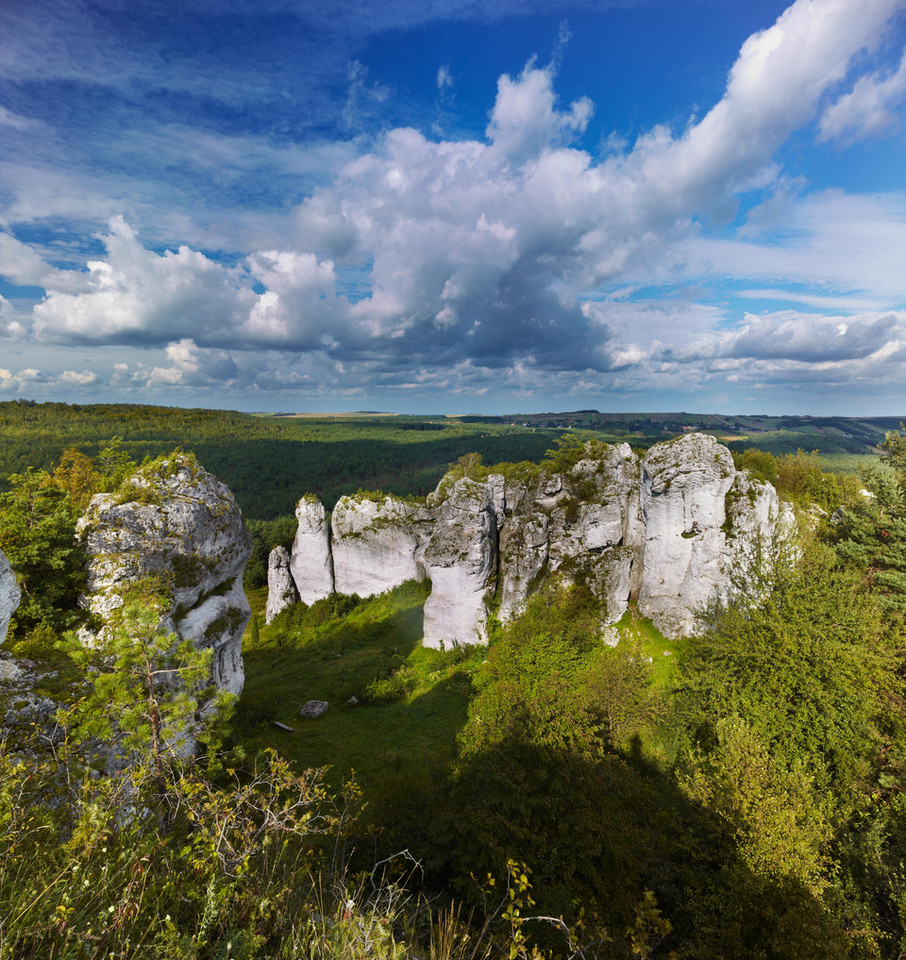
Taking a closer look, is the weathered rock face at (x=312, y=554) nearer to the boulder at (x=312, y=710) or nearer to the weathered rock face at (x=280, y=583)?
the weathered rock face at (x=280, y=583)

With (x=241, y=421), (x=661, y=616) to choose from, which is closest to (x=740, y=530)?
(x=661, y=616)

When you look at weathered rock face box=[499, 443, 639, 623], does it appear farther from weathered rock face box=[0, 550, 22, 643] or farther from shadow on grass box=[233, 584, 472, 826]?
weathered rock face box=[0, 550, 22, 643]

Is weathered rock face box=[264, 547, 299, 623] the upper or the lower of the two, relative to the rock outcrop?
lower

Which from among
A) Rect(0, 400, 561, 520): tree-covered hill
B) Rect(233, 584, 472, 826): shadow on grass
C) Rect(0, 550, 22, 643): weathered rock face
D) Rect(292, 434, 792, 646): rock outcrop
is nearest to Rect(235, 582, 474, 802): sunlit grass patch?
Rect(233, 584, 472, 826): shadow on grass

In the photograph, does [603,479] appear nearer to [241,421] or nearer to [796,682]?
[796,682]

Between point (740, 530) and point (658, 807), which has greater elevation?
point (740, 530)

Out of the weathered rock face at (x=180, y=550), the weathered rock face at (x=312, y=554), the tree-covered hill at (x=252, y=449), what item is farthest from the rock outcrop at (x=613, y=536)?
the tree-covered hill at (x=252, y=449)

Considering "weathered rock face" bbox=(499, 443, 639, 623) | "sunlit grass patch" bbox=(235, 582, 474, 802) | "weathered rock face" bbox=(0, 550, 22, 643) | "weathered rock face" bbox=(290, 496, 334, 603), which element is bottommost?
"sunlit grass patch" bbox=(235, 582, 474, 802)

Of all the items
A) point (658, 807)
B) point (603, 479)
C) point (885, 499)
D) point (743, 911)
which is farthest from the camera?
point (603, 479)
